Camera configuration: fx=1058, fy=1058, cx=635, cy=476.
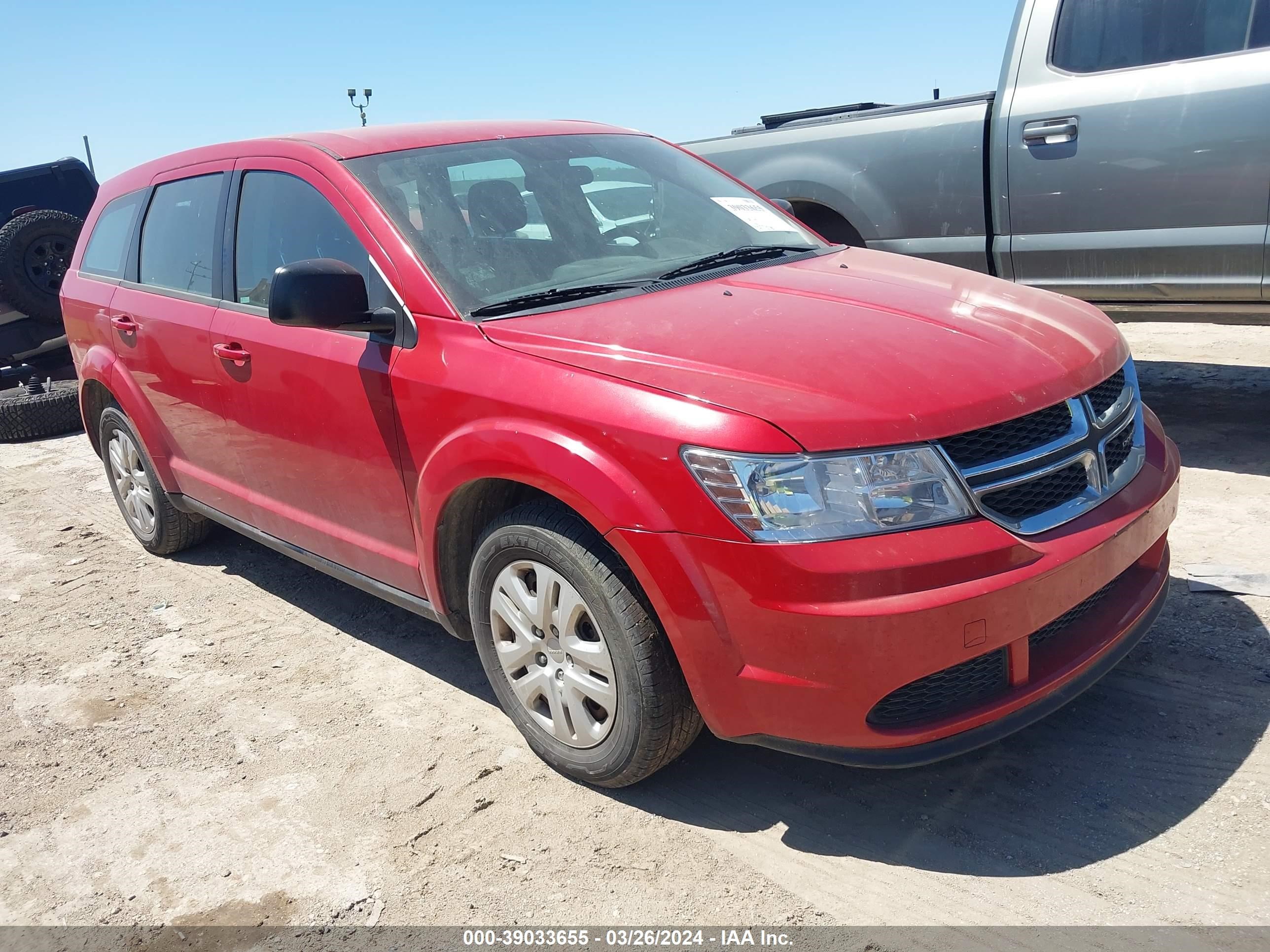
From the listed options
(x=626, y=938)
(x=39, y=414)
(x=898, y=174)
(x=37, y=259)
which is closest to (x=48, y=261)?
(x=37, y=259)

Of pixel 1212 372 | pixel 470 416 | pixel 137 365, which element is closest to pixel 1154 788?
pixel 470 416

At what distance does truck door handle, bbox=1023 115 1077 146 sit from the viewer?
5016 mm

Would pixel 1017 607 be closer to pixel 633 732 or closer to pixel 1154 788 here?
pixel 1154 788

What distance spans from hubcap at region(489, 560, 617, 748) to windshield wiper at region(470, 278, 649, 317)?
2.42 ft

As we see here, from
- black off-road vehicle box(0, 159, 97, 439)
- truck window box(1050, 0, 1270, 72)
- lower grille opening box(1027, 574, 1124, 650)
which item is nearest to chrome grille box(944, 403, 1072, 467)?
lower grille opening box(1027, 574, 1124, 650)

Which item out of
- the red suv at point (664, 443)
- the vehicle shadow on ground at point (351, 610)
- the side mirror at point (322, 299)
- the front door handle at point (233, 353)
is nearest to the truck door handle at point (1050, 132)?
the red suv at point (664, 443)

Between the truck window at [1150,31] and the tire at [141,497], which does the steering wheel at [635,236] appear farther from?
the truck window at [1150,31]

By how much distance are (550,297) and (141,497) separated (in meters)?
3.10

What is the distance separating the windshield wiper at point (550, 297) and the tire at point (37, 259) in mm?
7361

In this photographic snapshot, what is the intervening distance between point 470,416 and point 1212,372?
220 inches

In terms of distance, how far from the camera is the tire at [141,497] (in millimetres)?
5031

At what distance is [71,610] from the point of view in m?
4.77

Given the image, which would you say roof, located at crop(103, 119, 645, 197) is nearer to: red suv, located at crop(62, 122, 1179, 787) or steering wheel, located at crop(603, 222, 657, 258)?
red suv, located at crop(62, 122, 1179, 787)

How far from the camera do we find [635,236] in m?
3.54
